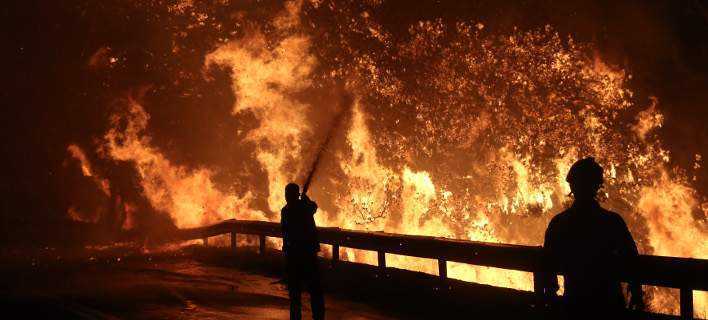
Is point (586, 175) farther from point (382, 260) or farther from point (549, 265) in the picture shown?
point (382, 260)

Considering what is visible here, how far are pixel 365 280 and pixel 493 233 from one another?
104ft

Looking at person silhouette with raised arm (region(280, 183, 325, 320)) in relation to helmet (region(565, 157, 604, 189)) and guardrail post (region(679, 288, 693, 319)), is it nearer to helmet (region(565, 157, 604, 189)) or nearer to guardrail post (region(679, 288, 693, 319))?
guardrail post (region(679, 288, 693, 319))

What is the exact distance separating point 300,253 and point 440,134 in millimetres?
28679

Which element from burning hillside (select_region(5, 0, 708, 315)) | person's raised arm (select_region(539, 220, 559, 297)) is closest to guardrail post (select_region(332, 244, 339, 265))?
person's raised arm (select_region(539, 220, 559, 297))

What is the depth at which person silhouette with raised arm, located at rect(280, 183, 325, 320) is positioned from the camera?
962cm

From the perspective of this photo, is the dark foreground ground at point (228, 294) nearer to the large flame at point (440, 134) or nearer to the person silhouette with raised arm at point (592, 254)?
the person silhouette with raised arm at point (592, 254)

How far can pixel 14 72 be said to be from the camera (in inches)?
1668

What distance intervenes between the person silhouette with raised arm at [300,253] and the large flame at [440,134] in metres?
19.8

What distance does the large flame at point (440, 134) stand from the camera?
2981 centimetres

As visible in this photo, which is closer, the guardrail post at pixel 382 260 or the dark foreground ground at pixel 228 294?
the dark foreground ground at pixel 228 294

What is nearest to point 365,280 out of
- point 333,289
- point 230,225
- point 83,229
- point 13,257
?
point 333,289

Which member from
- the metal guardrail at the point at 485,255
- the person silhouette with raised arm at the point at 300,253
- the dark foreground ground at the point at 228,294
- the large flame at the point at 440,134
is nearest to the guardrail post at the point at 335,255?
the metal guardrail at the point at 485,255

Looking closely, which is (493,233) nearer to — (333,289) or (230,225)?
(230,225)

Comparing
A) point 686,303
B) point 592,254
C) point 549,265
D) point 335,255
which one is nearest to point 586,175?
point 592,254
